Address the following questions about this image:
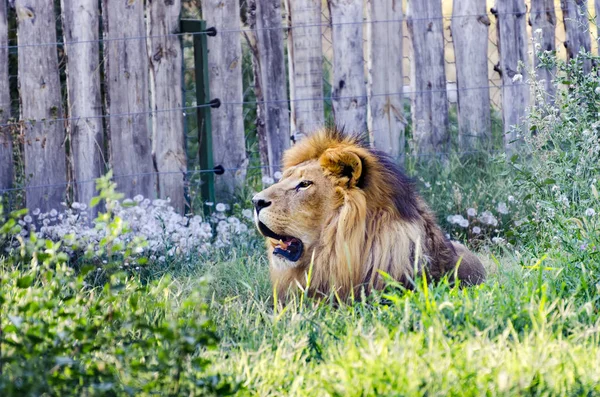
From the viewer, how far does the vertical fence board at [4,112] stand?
19.2ft

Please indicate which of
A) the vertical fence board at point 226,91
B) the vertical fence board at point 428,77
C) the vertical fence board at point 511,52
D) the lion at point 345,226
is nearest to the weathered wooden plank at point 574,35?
the vertical fence board at point 511,52

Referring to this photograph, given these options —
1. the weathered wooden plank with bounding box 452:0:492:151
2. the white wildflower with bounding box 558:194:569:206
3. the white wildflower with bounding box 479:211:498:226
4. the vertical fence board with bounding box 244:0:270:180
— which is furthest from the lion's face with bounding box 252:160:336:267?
the weathered wooden plank with bounding box 452:0:492:151

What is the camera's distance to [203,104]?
6.46 metres

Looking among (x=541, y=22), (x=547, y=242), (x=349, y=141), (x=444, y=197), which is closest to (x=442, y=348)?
(x=349, y=141)

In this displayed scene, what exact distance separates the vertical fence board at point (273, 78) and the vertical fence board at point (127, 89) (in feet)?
2.66

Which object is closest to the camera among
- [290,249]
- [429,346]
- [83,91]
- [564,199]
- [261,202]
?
[429,346]

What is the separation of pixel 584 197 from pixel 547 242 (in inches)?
11.7

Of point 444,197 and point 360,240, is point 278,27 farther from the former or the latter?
point 360,240

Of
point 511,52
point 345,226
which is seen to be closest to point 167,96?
point 345,226

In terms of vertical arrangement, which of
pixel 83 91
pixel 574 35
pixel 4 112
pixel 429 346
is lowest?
pixel 429 346

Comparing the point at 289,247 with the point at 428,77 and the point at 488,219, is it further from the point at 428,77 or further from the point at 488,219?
the point at 428,77

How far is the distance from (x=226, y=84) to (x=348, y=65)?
0.87m

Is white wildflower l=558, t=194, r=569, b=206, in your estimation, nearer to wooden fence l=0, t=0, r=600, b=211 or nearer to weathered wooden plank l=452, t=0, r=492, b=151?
wooden fence l=0, t=0, r=600, b=211

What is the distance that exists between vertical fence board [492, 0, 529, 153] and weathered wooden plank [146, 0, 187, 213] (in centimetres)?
247
